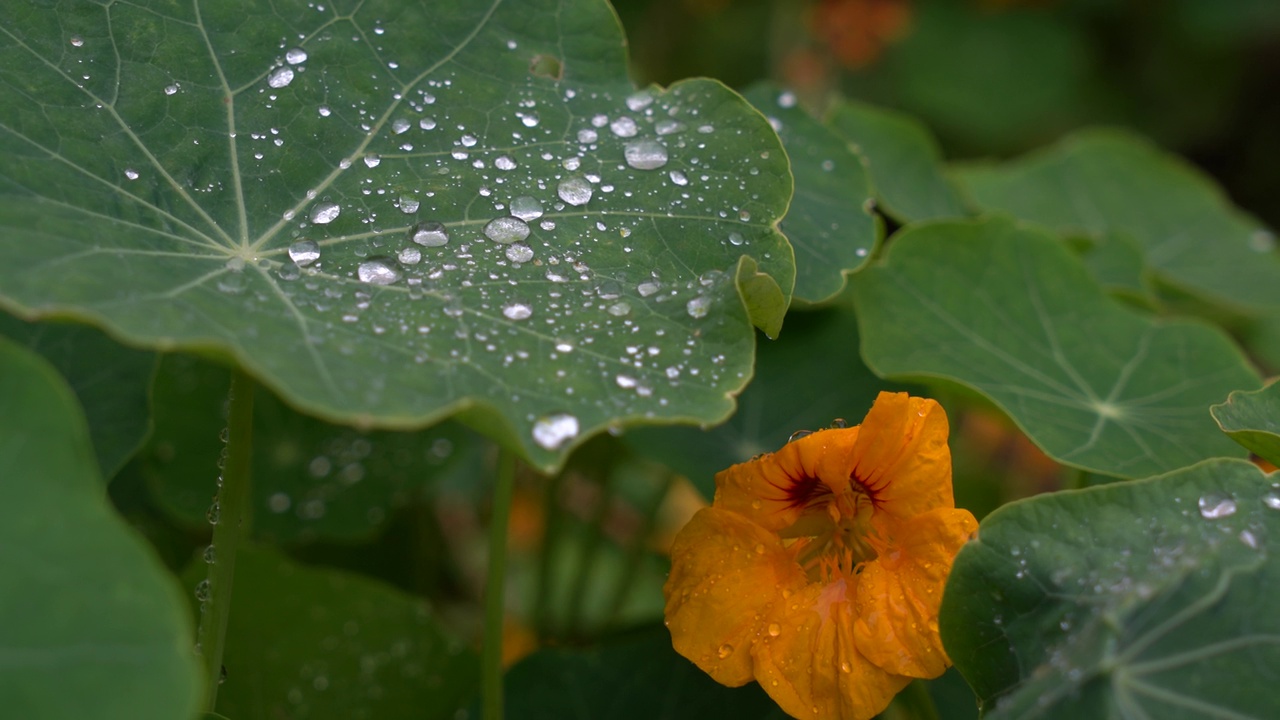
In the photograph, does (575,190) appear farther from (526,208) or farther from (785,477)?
(785,477)

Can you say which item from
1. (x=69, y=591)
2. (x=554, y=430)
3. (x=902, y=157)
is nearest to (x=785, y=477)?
(x=554, y=430)

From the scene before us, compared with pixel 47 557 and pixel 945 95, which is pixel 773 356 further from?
pixel 945 95

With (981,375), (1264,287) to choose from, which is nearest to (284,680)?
(981,375)

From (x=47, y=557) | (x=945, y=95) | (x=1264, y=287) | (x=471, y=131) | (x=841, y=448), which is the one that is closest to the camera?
(x=47, y=557)

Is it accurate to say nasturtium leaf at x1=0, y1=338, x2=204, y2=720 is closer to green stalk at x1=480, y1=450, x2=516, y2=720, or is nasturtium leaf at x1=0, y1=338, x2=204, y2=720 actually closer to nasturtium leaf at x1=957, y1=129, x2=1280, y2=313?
green stalk at x1=480, y1=450, x2=516, y2=720

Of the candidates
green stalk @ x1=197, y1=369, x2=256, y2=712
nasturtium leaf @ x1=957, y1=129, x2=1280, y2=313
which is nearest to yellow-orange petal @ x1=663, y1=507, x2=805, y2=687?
green stalk @ x1=197, y1=369, x2=256, y2=712

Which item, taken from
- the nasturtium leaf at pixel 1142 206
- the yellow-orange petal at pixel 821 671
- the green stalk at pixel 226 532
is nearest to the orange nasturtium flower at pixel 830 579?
the yellow-orange petal at pixel 821 671

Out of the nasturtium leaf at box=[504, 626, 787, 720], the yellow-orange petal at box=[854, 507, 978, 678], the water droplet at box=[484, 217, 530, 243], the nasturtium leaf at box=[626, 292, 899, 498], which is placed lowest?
the nasturtium leaf at box=[504, 626, 787, 720]
